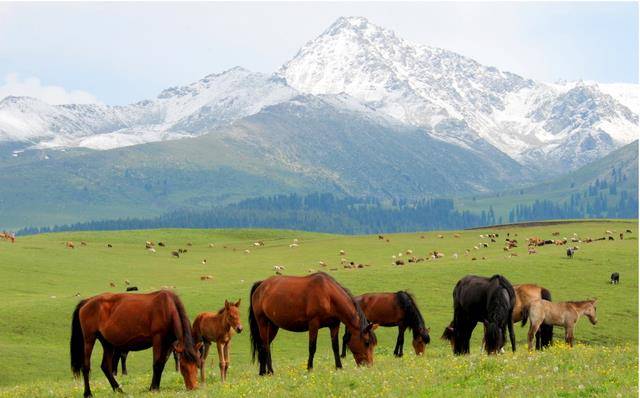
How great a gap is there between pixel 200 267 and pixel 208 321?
65.1m

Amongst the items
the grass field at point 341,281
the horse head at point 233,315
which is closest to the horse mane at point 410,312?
the grass field at point 341,281

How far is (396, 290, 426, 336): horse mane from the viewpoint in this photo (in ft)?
115

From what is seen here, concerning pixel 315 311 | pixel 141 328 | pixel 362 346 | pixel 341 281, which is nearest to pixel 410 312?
pixel 362 346

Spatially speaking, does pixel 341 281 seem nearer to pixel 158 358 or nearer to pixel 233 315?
pixel 233 315

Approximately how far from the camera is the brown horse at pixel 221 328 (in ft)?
90.4

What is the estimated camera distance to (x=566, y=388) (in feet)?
65.6

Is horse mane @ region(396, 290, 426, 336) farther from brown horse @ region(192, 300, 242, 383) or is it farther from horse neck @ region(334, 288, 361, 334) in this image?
brown horse @ region(192, 300, 242, 383)

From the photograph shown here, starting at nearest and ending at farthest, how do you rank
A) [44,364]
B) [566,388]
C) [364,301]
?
[566,388] → [364,301] → [44,364]

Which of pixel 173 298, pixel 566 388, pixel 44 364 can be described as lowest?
pixel 44 364

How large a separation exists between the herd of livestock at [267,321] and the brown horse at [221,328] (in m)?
0.03

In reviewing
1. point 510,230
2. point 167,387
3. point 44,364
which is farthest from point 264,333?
point 510,230

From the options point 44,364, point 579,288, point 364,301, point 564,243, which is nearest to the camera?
point 364,301

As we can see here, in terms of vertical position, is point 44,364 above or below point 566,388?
below

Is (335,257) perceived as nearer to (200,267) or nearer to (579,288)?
(200,267)
